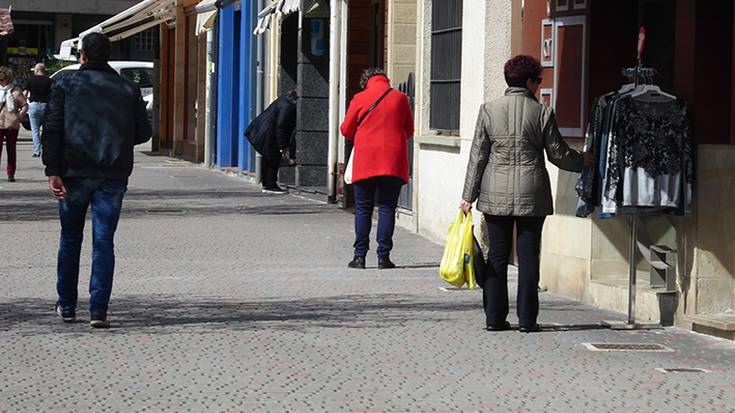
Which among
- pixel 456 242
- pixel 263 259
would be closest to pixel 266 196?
pixel 263 259

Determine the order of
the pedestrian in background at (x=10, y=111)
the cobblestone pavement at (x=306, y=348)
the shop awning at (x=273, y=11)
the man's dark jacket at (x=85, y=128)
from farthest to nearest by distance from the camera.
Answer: the pedestrian in background at (x=10, y=111)
the shop awning at (x=273, y=11)
the man's dark jacket at (x=85, y=128)
the cobblestone pavement at (x=306, y=348)

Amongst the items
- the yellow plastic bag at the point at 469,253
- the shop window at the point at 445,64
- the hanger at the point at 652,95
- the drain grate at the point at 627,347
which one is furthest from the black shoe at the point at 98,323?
the shop window at the point at 445,64

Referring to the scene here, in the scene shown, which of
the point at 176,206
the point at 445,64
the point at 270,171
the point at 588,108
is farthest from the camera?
the point at 270,171

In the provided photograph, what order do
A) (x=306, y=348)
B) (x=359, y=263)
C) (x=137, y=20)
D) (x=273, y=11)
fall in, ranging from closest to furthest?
(x=306, y=348)
(x=359, y=263)
(x=273, y=11)
(x=137, y=20)

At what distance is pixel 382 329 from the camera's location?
34.0 ft

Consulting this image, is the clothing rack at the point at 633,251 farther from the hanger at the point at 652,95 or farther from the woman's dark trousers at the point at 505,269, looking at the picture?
the woman's dark trousers at the point at 505,269

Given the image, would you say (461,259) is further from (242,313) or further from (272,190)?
(272,190)

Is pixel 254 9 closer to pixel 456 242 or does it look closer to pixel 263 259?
pixel 263 259

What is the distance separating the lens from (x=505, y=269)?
1048 centimetres

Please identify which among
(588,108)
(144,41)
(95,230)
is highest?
(144,41)

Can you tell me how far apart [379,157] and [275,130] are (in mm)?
10146

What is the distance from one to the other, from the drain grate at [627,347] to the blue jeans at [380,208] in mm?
4495

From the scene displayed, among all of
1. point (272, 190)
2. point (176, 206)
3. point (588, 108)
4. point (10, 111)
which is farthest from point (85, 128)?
point (10, 111)

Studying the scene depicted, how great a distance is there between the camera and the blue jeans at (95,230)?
1024cm
